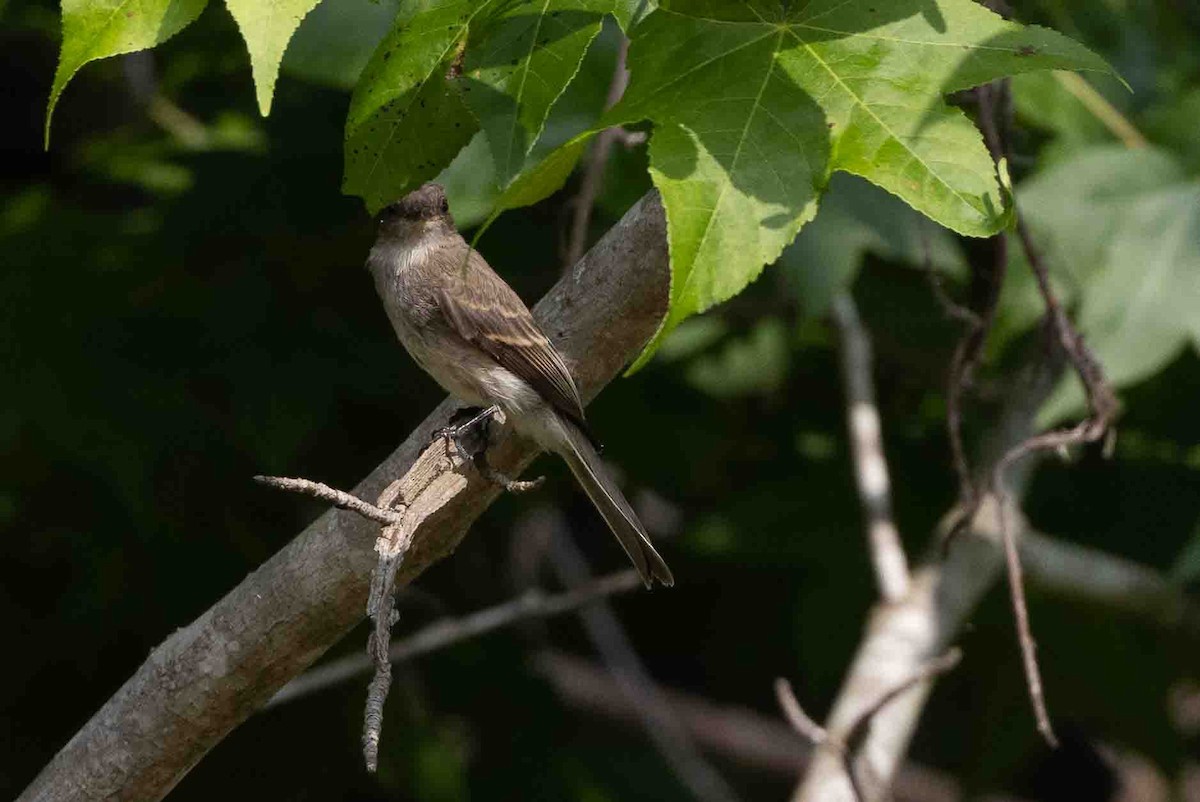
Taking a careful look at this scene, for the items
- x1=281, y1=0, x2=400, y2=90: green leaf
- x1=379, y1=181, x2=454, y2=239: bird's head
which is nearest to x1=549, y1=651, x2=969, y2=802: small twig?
x1=379, y1=181, x2=454, y2=239: bird's head

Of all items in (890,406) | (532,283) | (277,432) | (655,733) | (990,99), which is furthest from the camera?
(655,733)

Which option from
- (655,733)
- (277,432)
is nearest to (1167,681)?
(655,733)

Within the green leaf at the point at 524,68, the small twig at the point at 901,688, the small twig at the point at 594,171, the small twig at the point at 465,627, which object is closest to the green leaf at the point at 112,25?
the green leaf at the point at 524,68

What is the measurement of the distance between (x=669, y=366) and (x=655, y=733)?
2403 mm

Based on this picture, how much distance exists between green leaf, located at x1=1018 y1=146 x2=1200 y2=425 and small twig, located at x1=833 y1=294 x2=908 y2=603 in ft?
2.32

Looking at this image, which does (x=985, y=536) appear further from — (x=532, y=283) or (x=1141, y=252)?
(x=532, y=283)

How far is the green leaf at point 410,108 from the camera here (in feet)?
8.04

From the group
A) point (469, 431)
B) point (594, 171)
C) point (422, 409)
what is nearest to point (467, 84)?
point (469, 431)

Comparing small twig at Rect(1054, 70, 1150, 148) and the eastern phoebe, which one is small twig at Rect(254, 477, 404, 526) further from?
small twig at Rect(1054, 70, 1150, 148)

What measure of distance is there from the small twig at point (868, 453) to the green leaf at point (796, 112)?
2.48 m

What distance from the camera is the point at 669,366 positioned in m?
5.66

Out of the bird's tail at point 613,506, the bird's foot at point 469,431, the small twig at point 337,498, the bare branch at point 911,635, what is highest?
the small twig at point 337,498

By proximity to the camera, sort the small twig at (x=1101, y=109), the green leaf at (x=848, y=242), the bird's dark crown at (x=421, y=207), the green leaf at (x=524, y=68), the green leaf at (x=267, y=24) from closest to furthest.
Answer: the green leaf at (x=267, y=24) < the green leaf at (x=524, y=68) < the bird's dark crown at (x=421, y=207) < the green leaf at (x=848, y=242) < the small twig at (x=1101, y=109)

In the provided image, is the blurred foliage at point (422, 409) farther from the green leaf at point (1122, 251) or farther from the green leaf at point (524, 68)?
the green leaf at point (524, 68)
